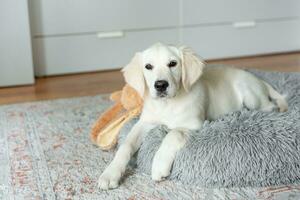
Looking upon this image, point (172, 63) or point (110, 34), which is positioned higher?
point (172, 63)

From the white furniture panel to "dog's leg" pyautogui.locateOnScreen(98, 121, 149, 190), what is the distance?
55.9 inches

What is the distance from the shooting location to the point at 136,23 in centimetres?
366

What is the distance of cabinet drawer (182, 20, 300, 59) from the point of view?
3.84 m

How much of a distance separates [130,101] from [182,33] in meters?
1.49

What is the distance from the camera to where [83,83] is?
342 cm

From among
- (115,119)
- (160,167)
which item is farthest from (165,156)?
(115,119)

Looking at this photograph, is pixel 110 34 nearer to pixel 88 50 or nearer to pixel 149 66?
pixel 88 50

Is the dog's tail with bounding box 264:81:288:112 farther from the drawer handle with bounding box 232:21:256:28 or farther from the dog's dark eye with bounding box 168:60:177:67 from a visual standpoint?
the drawer handle with bounding box 232:21:256:28

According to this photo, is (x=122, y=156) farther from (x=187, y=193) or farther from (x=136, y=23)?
(x=136, y=23)

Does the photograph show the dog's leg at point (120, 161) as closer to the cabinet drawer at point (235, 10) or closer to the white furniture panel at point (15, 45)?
the white furniture panel at point (15, 45)

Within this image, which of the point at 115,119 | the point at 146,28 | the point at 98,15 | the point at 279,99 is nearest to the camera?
the point at 115,119

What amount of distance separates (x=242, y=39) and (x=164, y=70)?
2077 mm

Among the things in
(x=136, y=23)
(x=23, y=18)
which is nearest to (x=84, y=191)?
(x=23, y=18)

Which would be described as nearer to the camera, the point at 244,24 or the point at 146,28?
the point at 146,28
